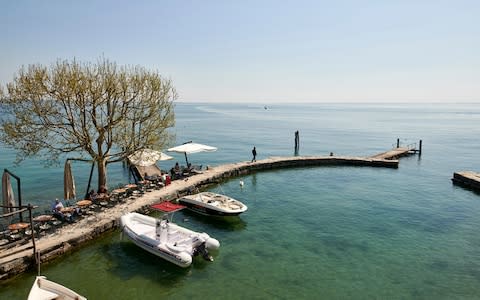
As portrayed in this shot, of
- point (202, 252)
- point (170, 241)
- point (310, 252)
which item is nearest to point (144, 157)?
point (170, 241)

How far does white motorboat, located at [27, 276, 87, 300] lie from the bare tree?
1049 centimetres

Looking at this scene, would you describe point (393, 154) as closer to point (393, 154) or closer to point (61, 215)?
point (393, 154)

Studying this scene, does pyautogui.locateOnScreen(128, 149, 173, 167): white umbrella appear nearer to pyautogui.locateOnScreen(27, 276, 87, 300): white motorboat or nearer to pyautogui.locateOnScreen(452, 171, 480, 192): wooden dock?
pyautogui.locateOnScreen(27, 276, 87, 300): white motorboat

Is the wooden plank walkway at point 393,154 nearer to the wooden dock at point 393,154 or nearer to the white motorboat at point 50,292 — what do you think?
the wooden dock at point 393,154

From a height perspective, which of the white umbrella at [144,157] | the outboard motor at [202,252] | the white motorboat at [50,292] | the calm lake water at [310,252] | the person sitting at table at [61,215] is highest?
the white umbrella at [144,157]

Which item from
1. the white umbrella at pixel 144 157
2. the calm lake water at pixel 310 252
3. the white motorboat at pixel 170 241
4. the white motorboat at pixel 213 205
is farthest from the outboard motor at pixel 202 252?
the white umbrella at pixel 144 157

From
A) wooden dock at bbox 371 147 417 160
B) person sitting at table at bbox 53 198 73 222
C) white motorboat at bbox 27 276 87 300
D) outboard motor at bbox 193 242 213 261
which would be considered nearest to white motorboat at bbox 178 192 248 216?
outboard motor at bbox 193 242 213 261

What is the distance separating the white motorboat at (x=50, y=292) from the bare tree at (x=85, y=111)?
1049 cm

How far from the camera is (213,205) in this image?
68.2 feet

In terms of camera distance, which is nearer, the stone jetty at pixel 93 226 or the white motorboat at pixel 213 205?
the stone jetty at pixel 93 226

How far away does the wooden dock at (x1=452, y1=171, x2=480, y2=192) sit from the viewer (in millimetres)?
30234

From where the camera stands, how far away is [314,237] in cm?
1848

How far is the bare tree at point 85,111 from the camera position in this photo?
1925cm

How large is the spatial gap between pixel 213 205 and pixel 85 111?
10009mm
